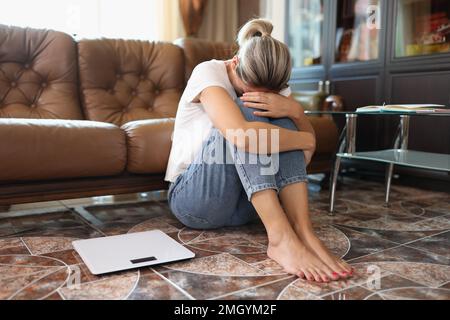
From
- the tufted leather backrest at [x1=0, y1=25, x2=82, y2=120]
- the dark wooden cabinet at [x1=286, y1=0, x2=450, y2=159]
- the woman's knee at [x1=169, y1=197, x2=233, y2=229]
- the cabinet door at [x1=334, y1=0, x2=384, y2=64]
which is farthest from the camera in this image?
the cabinet door at [x1=334, y1=0, x2=384, y2=64]

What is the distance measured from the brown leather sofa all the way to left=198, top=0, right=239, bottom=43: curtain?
45.4 inches

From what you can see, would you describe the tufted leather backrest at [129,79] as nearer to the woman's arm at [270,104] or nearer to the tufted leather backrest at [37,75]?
the tufted leather backrest at [37,75]

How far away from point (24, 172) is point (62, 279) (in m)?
0.46

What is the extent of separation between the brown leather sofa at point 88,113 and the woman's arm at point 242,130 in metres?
0.41

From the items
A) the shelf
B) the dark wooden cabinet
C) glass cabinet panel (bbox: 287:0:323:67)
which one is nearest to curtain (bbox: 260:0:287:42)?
glass cabinet panel (bbox: 287:0:323:67)

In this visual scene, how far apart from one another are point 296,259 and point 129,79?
4.14 ft

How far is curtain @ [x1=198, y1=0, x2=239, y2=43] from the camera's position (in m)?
3.27

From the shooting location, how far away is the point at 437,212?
5.41 ft

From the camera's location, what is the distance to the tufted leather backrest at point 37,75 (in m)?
1.67

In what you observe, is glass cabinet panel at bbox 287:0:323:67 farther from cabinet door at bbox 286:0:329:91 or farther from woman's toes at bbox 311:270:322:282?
woman's toes at bbox 311:270:322:282

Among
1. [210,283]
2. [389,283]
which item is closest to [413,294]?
[389,283]

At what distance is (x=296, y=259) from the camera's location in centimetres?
100

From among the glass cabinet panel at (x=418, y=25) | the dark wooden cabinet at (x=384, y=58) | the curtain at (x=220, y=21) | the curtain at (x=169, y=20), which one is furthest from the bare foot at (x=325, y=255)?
the curtain at (x=220, y=21)

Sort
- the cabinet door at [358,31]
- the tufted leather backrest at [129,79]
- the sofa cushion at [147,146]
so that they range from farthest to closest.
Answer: the cabinet door at [358,31] → the tufted leather backrest at [129,79] → the sofa cushion at [147,146]
